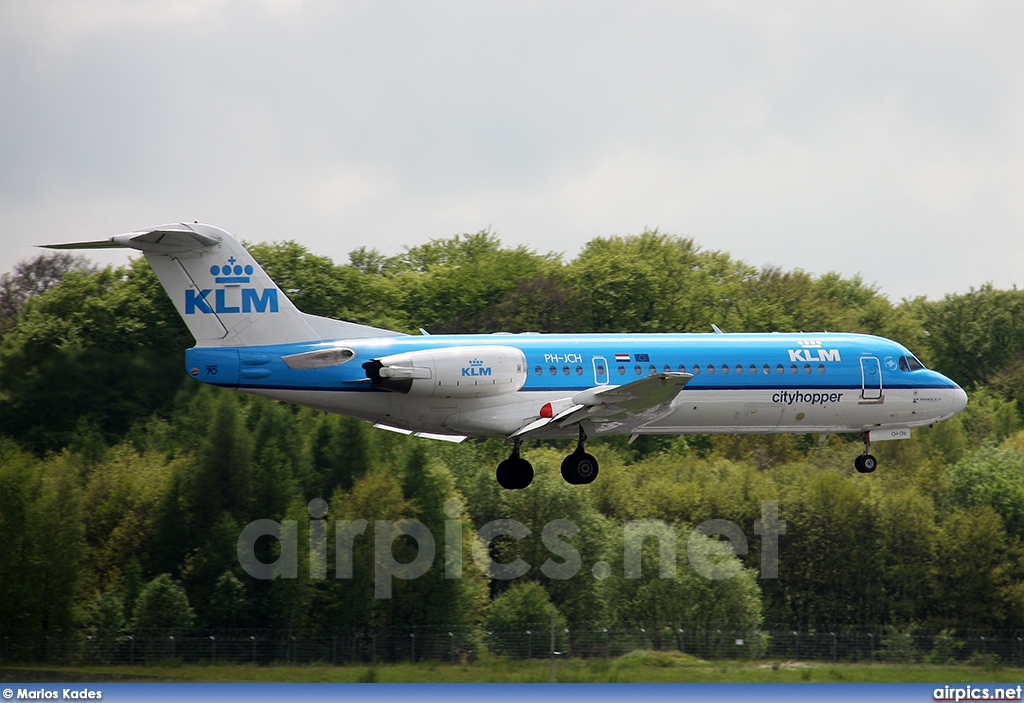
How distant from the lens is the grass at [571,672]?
175 ft

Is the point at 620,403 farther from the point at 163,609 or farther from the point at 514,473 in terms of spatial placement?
the point at 163,609

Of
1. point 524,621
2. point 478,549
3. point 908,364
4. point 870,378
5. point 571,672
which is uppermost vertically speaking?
point 908,364

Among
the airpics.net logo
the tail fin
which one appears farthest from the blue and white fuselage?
the airpics.net logo

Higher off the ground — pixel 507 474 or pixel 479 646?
pixel 507 474

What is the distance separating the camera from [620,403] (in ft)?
120

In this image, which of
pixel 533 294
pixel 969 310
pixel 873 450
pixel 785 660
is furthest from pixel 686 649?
pixel 969 310

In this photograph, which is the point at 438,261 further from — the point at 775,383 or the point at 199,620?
the point at 775,383

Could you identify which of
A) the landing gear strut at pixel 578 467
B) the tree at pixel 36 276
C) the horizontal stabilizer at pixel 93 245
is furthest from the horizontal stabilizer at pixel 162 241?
the tree at pixel 36 276

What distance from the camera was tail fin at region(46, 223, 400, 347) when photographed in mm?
37312

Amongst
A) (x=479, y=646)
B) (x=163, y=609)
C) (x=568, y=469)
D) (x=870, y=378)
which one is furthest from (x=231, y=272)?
(x=163, y=609)

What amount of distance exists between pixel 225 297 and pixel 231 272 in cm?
67

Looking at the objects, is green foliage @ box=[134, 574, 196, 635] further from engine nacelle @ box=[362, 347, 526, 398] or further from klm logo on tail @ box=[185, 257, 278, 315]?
engine nacelle @ box=[362, 347, 526, 398]

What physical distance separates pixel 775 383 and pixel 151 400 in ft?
67.1

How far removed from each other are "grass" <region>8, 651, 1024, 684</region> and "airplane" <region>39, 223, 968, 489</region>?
52.9ft
